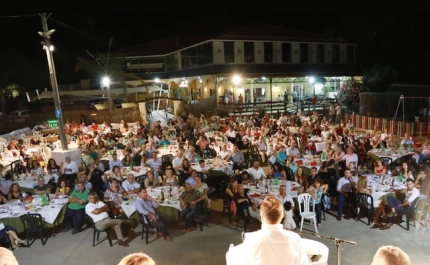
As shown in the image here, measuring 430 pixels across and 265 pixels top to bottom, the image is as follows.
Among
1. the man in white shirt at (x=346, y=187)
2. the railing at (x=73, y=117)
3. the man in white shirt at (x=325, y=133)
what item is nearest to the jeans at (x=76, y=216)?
the man in white shirt at (x=346, y=187)

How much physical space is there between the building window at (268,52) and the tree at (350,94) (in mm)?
7062

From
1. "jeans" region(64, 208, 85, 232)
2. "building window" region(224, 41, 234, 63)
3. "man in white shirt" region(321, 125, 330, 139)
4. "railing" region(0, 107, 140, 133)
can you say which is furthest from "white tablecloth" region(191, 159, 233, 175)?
"building window" region(224, 41, 234, 63)

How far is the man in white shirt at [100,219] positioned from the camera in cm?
714

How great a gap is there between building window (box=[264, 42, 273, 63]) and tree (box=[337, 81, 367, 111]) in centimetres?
706

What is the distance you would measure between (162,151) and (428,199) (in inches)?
311

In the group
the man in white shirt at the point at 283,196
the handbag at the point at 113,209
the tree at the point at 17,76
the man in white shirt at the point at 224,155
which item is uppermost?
the tree at the point at 17,76

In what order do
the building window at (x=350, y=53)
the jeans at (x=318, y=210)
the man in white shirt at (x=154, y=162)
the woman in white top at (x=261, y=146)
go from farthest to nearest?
the building window at (x=350, y=53), the woman in white top at (x=261, y=146), the man in white shirt at (x=154, y=162), the jeans at (x=318, y=210)

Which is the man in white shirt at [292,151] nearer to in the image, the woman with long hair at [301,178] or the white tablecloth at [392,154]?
the woman with long hair at [301,178]

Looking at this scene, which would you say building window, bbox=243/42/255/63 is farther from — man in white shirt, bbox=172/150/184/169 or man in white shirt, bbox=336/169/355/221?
man in white shirt, bbox=336/169/355/221

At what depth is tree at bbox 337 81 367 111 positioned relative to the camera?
24.4 m

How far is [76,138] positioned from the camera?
52.9 ft

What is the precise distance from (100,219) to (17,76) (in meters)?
32.5

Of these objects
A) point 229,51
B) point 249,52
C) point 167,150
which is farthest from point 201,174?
point 249,52

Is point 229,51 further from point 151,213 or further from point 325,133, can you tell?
point 151,213
